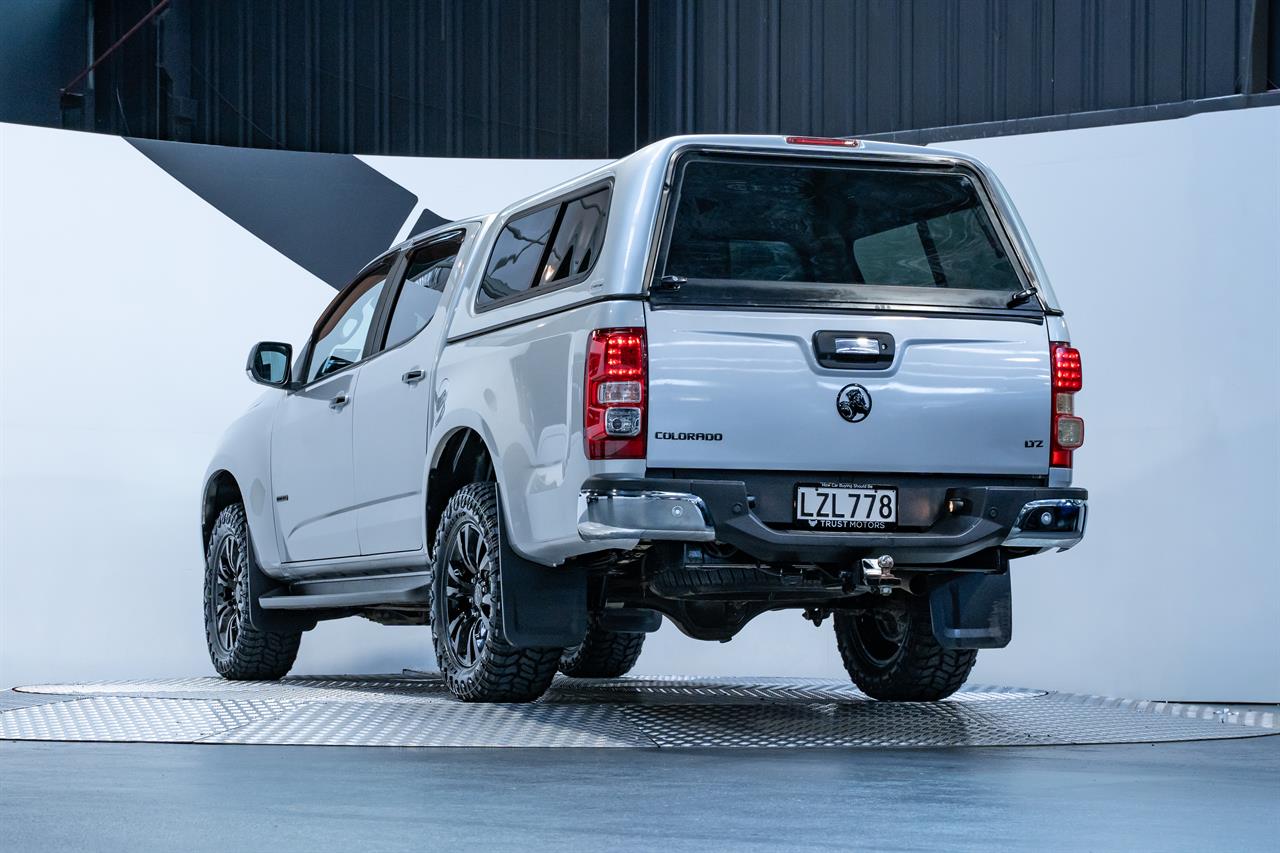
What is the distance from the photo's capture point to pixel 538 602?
20.6 feet

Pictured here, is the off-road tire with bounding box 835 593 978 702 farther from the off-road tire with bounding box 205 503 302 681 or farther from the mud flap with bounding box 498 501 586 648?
the off-road tire with bounding box 205 503 302 681

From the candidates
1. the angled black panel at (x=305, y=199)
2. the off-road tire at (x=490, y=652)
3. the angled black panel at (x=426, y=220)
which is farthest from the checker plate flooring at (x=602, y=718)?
the angled black panel at (x=426, y=220)

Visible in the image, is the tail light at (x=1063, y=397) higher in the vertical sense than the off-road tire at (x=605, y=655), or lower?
higher

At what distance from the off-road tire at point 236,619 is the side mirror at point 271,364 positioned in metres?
0.89

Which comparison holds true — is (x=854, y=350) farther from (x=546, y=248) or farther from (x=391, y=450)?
(x=391, y=450)

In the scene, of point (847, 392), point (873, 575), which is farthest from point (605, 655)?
point (847, 392)

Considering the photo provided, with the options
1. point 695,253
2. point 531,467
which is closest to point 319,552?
point 531,467

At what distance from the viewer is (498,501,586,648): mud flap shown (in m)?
6.24

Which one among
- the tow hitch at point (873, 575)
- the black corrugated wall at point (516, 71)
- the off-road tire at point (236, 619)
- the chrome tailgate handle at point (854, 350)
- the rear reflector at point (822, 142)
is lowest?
the off-road tire at point (236, 619)

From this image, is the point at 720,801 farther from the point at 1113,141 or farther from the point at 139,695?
the point at 1113,141

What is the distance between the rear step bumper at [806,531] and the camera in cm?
557

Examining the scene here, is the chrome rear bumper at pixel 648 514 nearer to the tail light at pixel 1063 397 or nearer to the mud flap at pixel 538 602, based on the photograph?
the mud flap at pixel 538 602

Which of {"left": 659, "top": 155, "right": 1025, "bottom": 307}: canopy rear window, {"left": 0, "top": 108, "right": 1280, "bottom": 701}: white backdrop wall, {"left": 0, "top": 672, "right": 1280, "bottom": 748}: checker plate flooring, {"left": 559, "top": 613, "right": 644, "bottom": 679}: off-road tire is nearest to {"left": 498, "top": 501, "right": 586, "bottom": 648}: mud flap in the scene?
{"left": 0, "top": 672, "right": 1280, "bottom": 748}: checker plate flooring

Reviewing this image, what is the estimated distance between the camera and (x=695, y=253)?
19.4 ft
